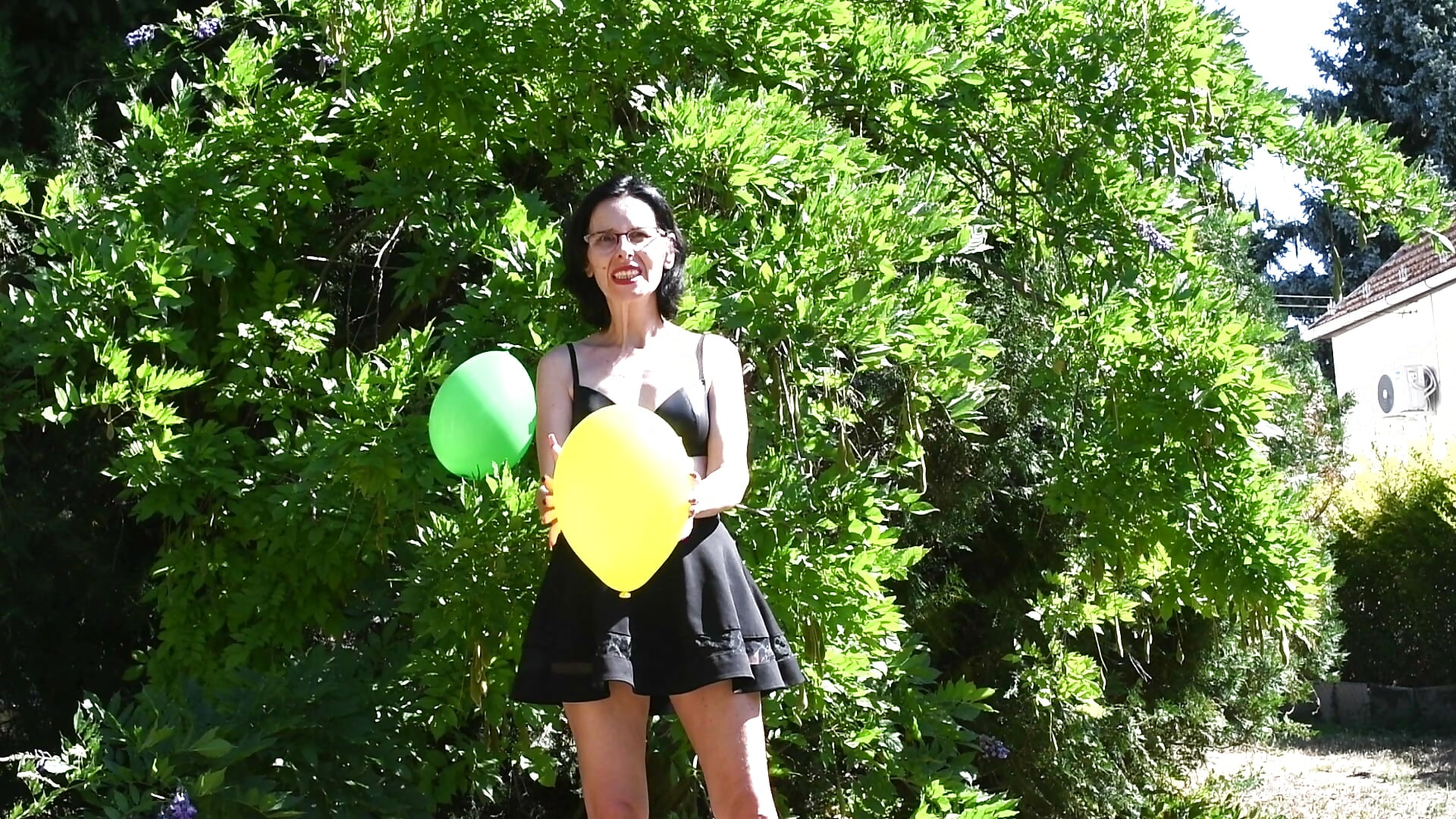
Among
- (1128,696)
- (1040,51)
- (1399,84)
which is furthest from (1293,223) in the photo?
(1040,51)

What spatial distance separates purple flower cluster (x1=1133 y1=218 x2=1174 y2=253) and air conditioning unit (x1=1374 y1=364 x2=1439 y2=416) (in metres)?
15.4

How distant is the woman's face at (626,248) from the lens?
2.45 meters

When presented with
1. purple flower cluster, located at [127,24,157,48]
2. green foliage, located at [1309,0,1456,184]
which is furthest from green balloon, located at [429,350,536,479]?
green foliage, located at [1309,0,1456,184]

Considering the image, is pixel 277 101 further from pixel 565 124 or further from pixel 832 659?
pixel 832 659

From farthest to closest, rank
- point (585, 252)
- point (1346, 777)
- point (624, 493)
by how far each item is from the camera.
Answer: point (1346, 777) < point (585, 252) < point (624, 493)

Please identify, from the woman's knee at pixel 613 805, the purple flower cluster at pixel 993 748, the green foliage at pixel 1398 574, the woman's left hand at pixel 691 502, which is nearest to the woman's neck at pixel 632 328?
the woman's left hand at pixel 691 502

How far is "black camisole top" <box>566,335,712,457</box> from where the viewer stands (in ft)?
7.88

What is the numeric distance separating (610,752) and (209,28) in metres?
2.29

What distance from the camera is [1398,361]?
58.4ft

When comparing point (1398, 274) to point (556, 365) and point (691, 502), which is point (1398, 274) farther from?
point (691, 502)

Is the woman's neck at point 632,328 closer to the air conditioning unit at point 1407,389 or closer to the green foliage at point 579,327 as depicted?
the green foliage at point 579,327

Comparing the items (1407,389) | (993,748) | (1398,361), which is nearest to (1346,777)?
(993,748)

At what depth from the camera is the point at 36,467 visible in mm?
3881

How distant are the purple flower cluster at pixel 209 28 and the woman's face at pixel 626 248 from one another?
1.66 m
